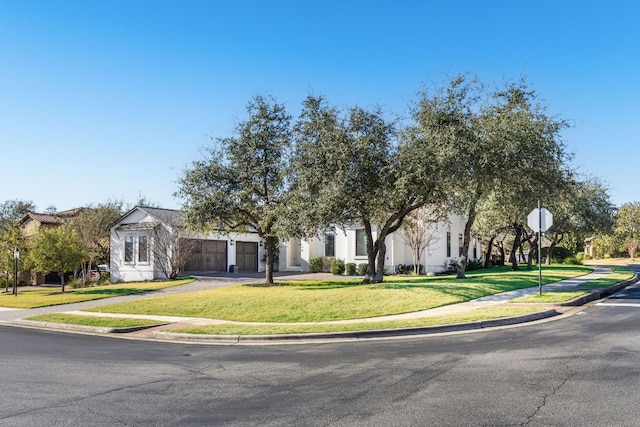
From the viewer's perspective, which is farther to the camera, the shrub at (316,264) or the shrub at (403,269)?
the shrub at (316,264)

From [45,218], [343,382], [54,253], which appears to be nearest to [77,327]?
[343,382]

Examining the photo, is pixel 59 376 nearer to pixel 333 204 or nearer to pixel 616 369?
pixel 616 369

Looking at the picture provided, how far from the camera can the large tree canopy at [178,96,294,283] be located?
25.4 metres

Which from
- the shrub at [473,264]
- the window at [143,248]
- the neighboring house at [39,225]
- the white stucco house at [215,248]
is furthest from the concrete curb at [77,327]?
the shrub at [473,264]

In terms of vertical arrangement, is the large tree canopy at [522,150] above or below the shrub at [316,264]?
above

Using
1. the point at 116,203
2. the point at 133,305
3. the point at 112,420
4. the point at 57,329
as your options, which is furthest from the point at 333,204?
the point at 116,203

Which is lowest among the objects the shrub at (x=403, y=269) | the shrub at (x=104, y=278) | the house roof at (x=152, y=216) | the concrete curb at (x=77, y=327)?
the shrub at (x=104, y=278)

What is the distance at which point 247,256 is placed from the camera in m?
41.3

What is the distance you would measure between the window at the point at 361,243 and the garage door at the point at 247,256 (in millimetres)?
9960

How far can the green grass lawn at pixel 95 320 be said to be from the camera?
1529cm

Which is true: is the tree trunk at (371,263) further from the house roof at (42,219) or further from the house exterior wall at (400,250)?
the house roof at (42,219)

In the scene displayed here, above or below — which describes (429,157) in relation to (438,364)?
above

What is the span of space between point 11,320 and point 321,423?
16.6 metres

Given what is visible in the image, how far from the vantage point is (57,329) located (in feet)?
52.1
